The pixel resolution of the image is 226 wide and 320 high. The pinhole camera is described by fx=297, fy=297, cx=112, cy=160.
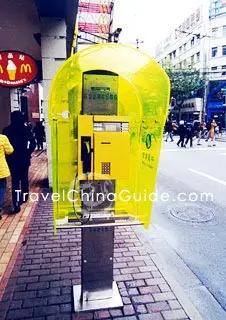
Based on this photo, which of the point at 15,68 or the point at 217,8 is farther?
the point at 217,8

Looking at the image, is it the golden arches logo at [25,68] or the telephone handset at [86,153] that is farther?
the golden arches logo at [25,68]

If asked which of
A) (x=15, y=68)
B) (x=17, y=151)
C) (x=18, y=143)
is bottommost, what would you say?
(x=17, y=151)

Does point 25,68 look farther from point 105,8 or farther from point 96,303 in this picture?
point 105,8

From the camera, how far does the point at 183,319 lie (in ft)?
8.77

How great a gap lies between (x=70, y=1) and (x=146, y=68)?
10.6 feet

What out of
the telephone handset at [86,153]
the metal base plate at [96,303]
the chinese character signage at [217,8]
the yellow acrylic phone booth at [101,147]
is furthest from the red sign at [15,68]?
the chinese character signage at [217,8]

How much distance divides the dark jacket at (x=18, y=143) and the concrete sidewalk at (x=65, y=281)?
4.25 feet

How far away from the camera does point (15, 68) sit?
623cm

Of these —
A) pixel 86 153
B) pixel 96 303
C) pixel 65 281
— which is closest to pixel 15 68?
pixel 86 153

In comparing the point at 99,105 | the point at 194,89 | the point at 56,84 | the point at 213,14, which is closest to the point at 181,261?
the point at 99,105

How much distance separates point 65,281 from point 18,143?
9.24ft

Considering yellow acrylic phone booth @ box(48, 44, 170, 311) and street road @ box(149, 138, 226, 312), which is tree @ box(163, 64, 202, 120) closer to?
street road @ box(149, 138, 226, 312)

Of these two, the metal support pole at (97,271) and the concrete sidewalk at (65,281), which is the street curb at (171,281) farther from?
the metal support pole at (97,271)

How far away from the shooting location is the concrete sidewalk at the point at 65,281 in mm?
2750
